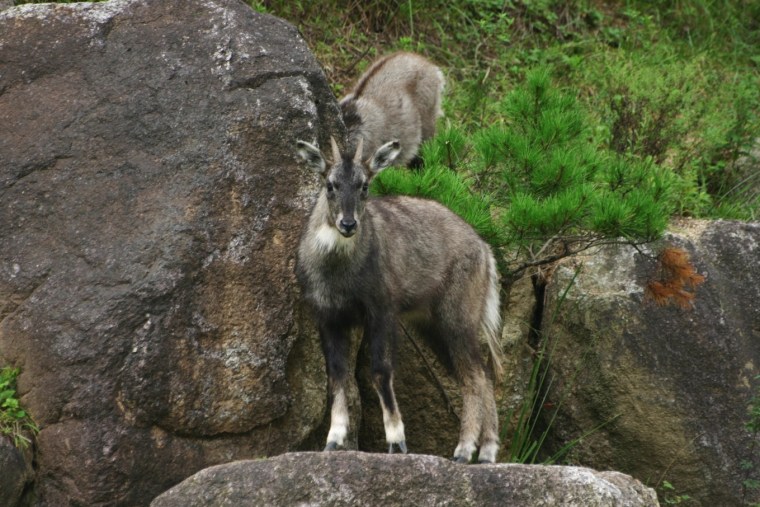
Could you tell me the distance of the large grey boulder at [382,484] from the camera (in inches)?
180

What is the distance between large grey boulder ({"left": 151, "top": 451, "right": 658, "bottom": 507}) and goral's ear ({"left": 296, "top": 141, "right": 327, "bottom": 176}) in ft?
6.20

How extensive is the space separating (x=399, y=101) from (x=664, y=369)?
4655mm

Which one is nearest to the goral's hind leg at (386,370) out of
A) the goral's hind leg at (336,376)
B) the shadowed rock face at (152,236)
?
the goral's hind leg at (336,376)

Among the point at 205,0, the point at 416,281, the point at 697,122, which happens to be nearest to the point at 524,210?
the point at 416,281

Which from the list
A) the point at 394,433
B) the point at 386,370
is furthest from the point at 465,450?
the point at 386,370

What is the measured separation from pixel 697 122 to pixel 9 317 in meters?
6.90

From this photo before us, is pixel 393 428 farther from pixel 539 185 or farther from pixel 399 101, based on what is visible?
pixel 399 101

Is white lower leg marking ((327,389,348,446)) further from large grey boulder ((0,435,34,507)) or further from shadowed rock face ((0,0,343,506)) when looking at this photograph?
large grey boulder ((0,435,34,507))

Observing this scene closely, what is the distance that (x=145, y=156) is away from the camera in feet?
19.6

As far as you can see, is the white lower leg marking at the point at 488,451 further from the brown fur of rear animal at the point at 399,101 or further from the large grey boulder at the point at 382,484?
the brown fur of rear animal at the point at 399,101

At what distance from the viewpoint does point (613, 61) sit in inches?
449

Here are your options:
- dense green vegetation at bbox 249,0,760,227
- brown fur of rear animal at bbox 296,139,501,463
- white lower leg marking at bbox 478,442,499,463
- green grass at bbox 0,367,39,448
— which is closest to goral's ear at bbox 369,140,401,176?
brown fur of rear animal at bbox 296,139,501,463

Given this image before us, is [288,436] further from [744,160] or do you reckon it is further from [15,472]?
[744,160]

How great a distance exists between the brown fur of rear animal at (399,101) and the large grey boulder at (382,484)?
5.44 metres
